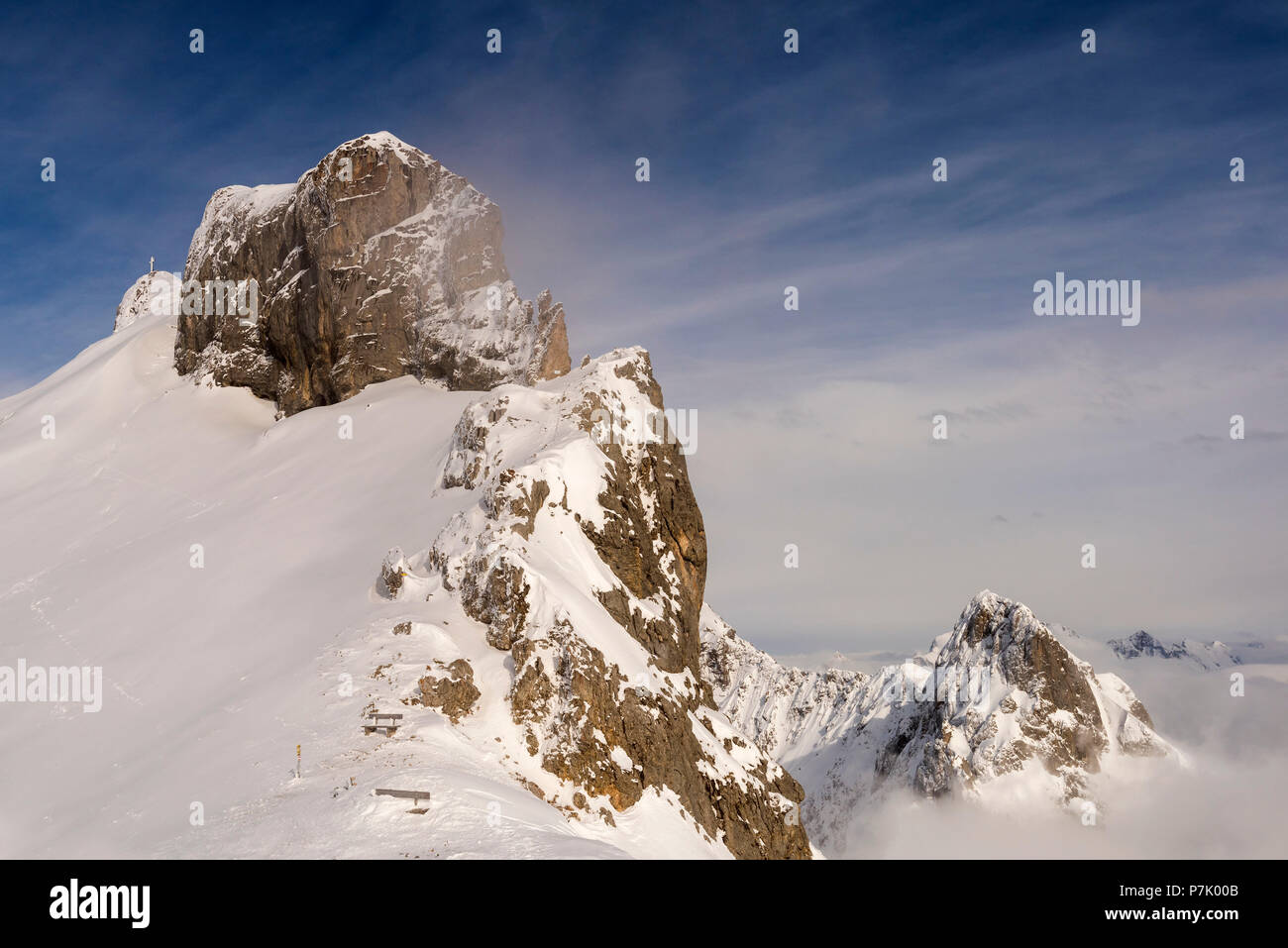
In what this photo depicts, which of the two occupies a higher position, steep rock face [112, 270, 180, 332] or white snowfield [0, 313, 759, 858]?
steep rock face [112, 270, 180, 332]

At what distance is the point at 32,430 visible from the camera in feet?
285

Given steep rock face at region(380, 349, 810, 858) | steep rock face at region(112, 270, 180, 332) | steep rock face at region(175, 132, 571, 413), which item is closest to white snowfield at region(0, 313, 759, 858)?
steep rock face at region(380, 349, 810, 858)

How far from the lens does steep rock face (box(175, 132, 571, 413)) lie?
8306cm

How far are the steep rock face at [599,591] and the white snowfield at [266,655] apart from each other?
0.71m

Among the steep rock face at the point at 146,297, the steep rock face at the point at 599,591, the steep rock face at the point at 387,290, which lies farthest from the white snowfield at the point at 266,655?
the steep rock face at the point at 146,297

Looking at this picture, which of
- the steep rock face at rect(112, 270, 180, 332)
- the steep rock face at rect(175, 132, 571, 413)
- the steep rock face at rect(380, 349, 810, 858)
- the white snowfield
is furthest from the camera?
the steep rock face at rect(112, 270, 180, 332)

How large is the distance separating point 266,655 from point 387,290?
50.8 metres

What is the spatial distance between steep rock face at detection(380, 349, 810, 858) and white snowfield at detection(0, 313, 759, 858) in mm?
712

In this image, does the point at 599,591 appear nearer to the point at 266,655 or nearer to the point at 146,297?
the point at 266,655

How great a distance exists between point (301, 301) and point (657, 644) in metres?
55.8

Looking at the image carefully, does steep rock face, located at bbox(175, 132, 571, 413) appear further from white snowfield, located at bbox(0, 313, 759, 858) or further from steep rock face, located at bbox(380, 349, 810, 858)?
steep rock face, located at bbox(380, 349, 810, 858)

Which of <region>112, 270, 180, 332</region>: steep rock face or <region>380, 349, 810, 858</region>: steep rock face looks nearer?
<region>380, 349, 810, 858</region>: steep rock face
